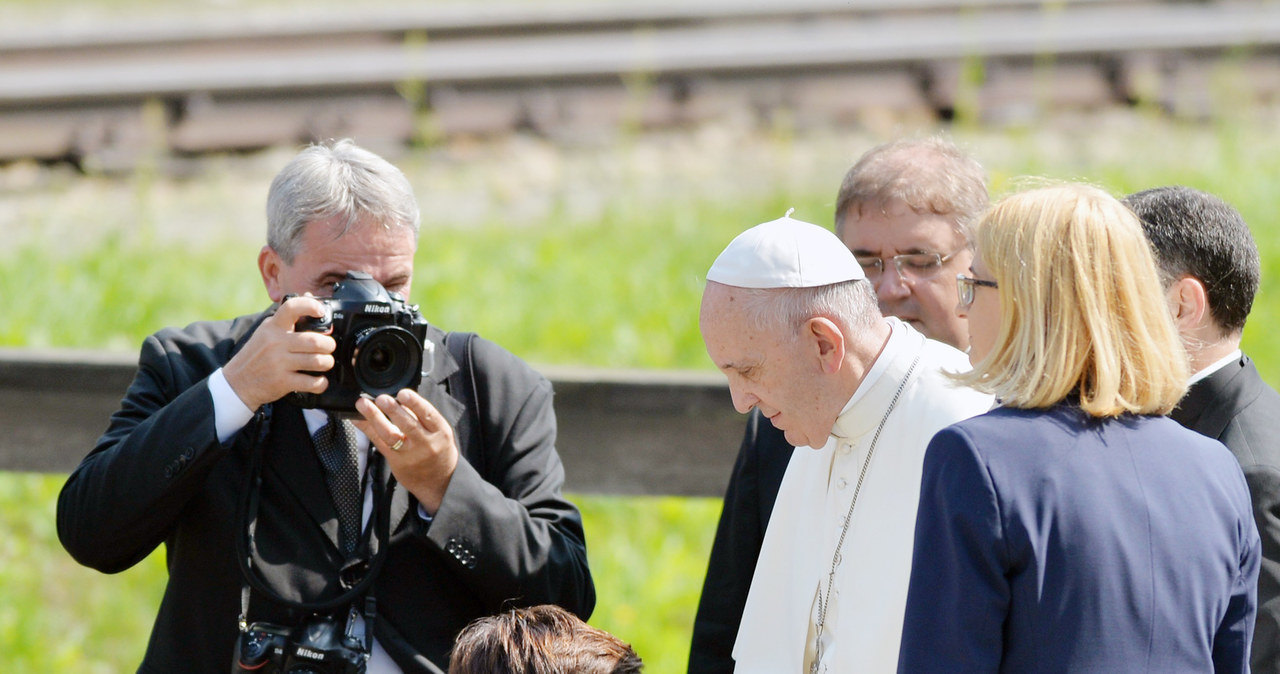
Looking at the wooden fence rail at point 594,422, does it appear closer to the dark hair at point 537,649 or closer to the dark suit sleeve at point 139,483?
the dark suit sleeve at point 139,483

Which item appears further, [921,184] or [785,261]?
[921,184]

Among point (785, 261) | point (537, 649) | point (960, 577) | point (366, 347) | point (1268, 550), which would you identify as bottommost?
point (537, 649)

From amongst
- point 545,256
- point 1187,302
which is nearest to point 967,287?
point 1187,302

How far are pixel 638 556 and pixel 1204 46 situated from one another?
523 centimetres

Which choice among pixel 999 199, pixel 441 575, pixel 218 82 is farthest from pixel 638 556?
pixel 218 82

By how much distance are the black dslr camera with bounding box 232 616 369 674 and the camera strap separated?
0.19ft

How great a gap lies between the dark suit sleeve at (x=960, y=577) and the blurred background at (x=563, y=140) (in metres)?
2.68

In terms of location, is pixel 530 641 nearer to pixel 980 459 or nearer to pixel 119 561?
pixel 980 459

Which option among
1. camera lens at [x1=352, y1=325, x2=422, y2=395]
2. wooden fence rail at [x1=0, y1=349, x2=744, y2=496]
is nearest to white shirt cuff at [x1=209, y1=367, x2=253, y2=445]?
camera lens at [x1=352, y1=325, x2=422, y2=395]

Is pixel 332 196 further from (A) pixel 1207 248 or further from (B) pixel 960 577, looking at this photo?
(A) pixel 1207 248

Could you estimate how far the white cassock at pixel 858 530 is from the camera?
2564 mm

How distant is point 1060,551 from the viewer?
2047mm

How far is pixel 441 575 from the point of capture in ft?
9.84

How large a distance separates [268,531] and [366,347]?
480 millimetres
